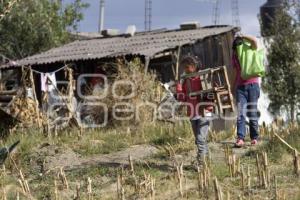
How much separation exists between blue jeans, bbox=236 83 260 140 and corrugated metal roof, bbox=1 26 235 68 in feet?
26.3

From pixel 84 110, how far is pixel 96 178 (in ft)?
24.1

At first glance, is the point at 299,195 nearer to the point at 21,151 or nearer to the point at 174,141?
the point at 174,141

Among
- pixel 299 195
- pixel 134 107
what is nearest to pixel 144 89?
pixel 134 107

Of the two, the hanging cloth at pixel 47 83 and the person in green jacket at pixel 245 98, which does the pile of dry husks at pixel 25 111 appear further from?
the person in green jacket at pixel 245 98

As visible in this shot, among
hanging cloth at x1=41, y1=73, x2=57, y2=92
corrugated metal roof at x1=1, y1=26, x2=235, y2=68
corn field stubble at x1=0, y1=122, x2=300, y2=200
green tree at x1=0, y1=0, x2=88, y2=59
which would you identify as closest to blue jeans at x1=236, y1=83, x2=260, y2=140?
corn field stubble at x1=0, y1=122, x2=300, y2=200

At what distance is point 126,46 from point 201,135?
40.8 ft

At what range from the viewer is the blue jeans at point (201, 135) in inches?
298

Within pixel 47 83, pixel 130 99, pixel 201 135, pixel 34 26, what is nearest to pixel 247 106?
pixel 201 135

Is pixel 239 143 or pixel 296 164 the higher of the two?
pixel 239 143

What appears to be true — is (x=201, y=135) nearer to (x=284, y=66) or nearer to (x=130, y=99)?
(x=130, y=99)

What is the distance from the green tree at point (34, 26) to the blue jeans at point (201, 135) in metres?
17.4

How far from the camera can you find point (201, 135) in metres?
7.67

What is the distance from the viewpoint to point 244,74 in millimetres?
8648

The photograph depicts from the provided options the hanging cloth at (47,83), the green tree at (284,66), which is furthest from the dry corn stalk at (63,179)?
the green tree at (284,66)
